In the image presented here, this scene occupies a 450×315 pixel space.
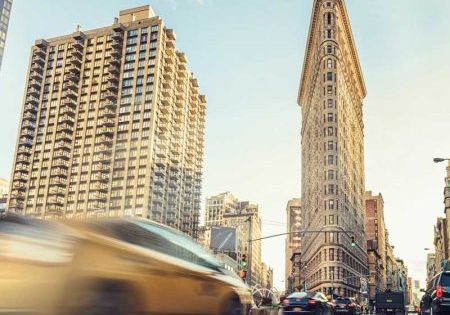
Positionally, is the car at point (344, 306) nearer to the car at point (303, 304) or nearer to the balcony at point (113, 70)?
the car at point (303, 304)

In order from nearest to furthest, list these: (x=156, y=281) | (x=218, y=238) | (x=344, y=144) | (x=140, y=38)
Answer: (x=156, y=281) < (x=218, y=238) < (x=344, y=144) < (x=140, y=38)

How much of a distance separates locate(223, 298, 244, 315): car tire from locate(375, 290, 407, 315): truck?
3068cm

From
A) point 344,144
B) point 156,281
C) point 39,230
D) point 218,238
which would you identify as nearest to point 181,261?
point 156,281

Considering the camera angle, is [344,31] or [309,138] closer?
[344,31]

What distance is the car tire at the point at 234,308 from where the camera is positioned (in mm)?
7874

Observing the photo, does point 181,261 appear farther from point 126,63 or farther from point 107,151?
point 126,63

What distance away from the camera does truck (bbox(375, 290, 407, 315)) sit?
3591 cm

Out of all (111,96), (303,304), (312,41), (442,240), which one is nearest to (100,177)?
(111,96)

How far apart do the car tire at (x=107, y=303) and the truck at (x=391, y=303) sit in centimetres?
3400

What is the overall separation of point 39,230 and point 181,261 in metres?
2.44

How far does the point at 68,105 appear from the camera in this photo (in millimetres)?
132125

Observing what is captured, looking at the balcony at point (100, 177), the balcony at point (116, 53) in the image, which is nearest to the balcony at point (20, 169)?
the balcony at point (100, 177)

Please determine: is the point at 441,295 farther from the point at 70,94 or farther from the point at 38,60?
the point at 38,60

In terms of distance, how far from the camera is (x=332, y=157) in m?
102
